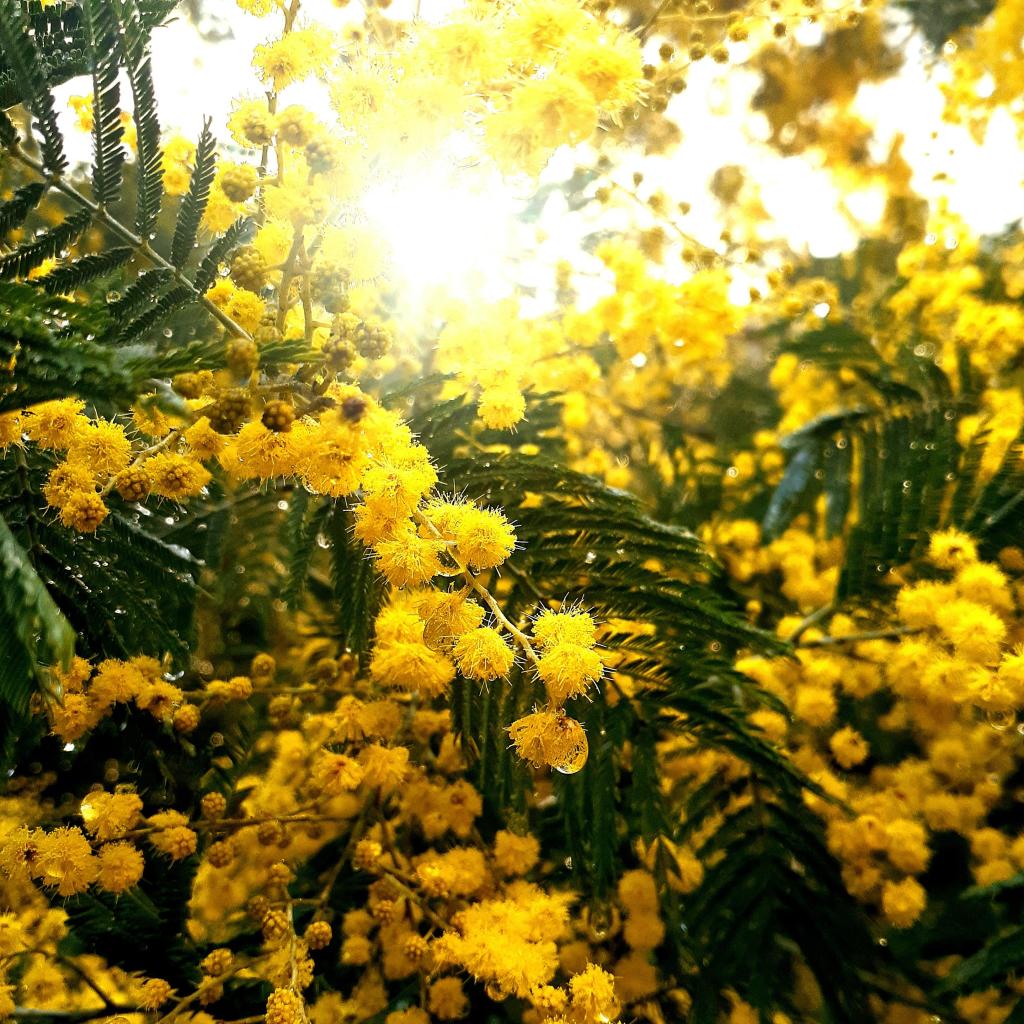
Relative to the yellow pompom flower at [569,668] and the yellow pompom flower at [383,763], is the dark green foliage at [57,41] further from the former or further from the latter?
the yellow pompom flower at [383,763]

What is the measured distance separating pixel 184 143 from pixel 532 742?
158 cm

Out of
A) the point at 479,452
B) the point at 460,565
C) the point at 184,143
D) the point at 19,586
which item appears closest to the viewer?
the point at 19,586

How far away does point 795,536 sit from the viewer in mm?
2594

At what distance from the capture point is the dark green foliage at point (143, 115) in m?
1.17

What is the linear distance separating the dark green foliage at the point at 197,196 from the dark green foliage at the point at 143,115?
0.16ft

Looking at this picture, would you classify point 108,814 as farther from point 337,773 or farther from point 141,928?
point 337,773

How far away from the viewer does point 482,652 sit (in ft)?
3.68

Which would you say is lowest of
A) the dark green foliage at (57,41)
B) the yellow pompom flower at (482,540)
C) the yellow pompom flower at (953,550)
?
the yellow pompom flower at (482,540)

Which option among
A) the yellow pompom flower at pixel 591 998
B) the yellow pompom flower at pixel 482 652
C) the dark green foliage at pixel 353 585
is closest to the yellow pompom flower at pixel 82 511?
the dark green foliage at pixel 353 585

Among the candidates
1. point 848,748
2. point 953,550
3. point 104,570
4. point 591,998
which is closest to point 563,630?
point 591,998

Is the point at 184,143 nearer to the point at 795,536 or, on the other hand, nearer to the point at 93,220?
the point at 93,220

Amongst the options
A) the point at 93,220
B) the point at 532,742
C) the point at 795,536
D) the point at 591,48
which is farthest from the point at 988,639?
the point at 93,220

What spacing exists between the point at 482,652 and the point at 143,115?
992 millimetres

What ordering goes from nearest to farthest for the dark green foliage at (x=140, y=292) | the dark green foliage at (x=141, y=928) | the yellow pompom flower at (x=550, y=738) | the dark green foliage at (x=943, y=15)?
1. the yellow pompom flower at (x=550, y=738)
2. the dark green foliage at (x=140, y=292)
3. the dark green foliage at (x=141, y=928)
4. the dark green foliage at (x=943, y=15)
